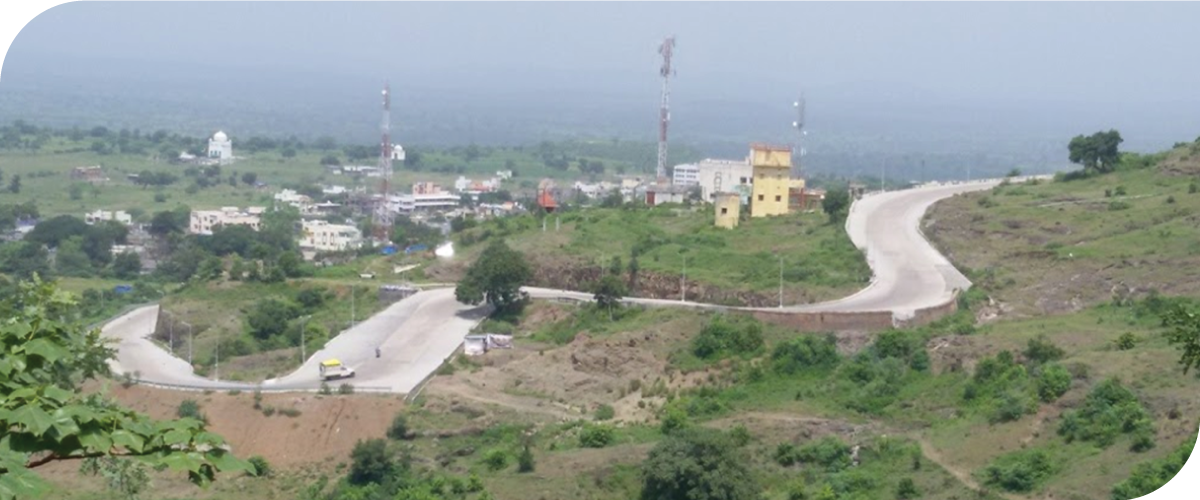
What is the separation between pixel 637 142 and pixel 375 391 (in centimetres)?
7151

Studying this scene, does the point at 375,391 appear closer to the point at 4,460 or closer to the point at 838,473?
the point at 838,473

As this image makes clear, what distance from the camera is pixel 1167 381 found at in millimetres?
14328

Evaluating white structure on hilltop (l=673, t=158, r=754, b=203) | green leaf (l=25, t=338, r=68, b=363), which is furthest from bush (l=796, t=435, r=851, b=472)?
white structure on hilltop (l=673, t=158, r=754, b=203)

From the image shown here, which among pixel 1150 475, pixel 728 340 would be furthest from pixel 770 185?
pixel 1150 475

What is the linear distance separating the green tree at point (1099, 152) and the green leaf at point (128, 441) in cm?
2494

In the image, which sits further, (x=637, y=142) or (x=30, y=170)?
(x=637, y=142)

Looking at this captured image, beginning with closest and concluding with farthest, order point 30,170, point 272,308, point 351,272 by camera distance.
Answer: point 272,308
point 351,272
point 30,170

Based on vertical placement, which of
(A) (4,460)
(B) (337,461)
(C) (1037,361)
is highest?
(A) (4,460)

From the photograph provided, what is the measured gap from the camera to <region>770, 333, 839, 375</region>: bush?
58.2ft

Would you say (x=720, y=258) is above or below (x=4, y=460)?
below

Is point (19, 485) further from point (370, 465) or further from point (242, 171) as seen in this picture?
point (242, 171)

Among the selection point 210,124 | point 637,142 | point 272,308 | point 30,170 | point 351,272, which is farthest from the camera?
point 210,124

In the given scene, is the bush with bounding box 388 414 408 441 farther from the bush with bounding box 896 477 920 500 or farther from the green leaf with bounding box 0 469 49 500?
the green leaf with bounding box 0 469 49 500

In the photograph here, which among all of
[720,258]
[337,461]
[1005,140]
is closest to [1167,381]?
[337,461]
